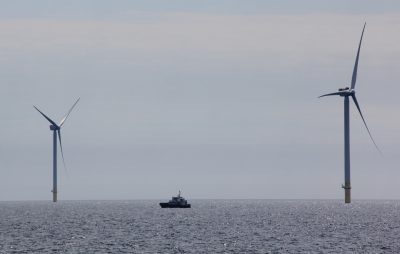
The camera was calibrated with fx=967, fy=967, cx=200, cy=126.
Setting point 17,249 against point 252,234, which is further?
point 252,234

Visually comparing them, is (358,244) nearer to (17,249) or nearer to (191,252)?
(191,252)

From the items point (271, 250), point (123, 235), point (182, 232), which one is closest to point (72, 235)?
point (123, 235)

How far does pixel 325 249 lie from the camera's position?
450ft

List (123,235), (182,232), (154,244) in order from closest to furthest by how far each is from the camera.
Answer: (154,244), (123,235), (182,232)

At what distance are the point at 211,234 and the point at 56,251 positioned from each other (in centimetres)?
4917

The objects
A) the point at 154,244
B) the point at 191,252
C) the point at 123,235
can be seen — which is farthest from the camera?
the point at 123,235

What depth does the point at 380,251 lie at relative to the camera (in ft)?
446

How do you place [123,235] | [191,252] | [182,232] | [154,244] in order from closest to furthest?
[191,252] → [154,244] → [123,235] → [182,232]

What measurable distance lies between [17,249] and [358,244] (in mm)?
52045

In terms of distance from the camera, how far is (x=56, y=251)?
132750 millimetres

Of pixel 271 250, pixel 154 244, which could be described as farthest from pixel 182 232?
pixel 271 250

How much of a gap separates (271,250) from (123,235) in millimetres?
42507

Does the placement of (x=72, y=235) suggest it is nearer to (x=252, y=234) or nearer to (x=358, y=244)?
(x=252, y=234)

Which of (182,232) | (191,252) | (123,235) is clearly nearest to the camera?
(191,252)
